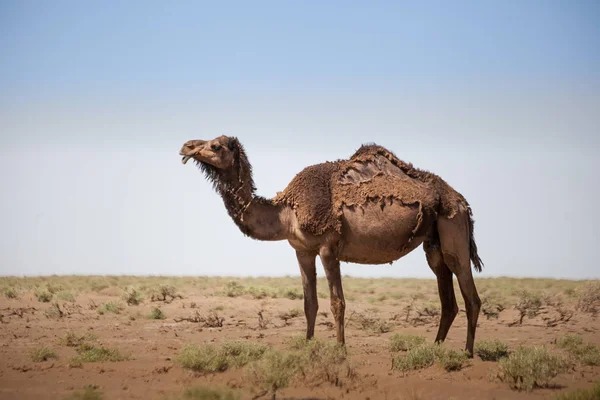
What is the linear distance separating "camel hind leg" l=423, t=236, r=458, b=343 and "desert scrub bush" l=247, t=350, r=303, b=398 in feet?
12.3

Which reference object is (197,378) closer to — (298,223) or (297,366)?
(297,366)

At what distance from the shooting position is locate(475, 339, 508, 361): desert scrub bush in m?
12.5

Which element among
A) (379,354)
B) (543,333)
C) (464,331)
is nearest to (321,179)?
(379,354)

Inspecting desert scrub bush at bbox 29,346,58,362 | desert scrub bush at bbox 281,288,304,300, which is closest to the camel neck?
desert scrub bush at bbox 29,346,58,362

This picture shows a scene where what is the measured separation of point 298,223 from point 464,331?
Result: 7.41 metres

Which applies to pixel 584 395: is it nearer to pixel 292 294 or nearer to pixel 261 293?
pixel 292 294

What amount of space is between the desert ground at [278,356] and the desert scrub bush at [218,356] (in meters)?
0.02

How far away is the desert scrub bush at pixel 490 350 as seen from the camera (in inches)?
492

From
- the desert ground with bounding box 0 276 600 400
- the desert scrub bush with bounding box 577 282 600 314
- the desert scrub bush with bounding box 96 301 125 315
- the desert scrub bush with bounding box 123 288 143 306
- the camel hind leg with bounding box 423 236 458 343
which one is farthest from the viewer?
the desert scrub bush with bounding box 123 288 143 306

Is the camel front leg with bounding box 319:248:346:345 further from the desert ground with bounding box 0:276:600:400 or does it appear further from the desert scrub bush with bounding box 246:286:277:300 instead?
the desert scrub bush with bounding box 246:286:277:300

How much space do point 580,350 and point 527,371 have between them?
3513 millimetres

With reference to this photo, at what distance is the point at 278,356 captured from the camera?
1018 cm

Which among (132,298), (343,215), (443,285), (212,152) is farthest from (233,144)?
(132,298)

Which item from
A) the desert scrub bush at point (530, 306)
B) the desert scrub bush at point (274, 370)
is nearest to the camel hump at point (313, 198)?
the desert scrub bush at point (274, 370)
